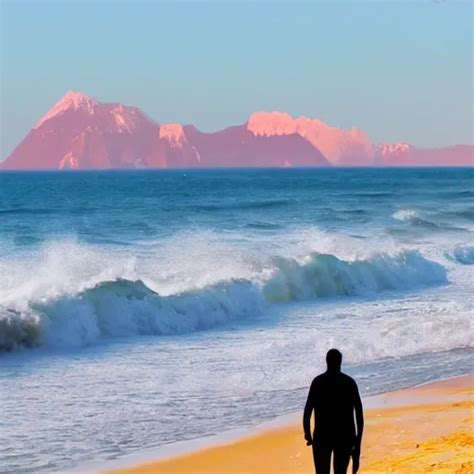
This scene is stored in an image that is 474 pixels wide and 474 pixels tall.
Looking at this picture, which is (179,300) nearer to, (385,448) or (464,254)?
(385,448)

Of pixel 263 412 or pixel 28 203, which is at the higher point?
pixel 28 203

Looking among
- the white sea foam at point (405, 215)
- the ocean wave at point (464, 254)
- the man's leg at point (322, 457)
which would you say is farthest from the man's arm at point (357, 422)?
the white sea foam at point (405, 215)

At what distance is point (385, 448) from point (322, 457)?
2.34m

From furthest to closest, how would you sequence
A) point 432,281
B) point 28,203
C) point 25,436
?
1. point 28,203
2. point 432,281
3. point 25,436

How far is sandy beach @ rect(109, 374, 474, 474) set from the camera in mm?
9406

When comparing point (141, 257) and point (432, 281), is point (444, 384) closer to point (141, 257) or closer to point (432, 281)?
point (432, 281)

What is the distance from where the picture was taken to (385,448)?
33.0ft

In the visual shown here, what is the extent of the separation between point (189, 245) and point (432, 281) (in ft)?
29.8

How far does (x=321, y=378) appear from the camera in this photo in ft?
25.6

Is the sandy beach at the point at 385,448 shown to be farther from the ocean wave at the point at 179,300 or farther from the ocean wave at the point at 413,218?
the ocean wave at the point at 413,218

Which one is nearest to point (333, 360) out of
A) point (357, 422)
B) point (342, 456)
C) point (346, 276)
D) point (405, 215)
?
point (357, 422)

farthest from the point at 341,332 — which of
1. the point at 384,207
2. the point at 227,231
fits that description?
the point at 384,207

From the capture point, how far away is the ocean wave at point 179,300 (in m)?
17.7

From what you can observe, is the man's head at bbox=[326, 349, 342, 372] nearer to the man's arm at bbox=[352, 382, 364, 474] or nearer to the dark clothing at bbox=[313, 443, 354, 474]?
the man's arm at bbox=[352, 382, 364, 474]
